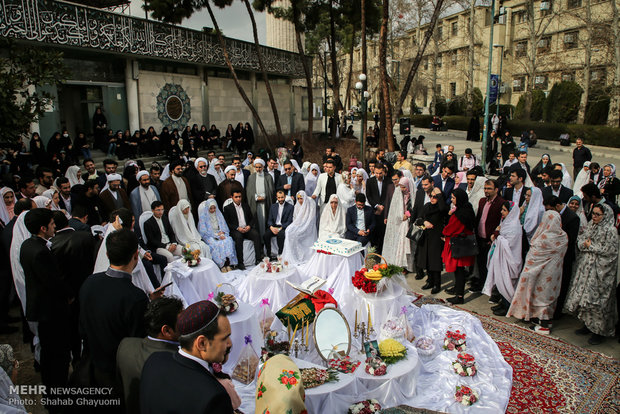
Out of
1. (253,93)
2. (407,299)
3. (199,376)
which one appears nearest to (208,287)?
(407,299)

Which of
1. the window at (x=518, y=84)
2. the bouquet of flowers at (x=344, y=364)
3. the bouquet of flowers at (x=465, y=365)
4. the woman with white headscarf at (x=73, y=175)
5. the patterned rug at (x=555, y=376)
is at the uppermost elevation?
the window at (x=518, y=84)

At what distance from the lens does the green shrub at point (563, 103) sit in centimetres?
2591

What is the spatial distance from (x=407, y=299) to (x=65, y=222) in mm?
4148

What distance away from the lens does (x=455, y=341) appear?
4922 mm

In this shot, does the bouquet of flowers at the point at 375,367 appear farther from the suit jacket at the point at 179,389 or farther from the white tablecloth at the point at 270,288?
the suit jacket at the point at 179,389

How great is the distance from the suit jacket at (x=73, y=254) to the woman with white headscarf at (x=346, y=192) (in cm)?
486

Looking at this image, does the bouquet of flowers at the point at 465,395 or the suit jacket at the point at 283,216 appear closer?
the bouquet of flowers at the point at 465,395

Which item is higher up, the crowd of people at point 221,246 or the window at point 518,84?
the window at point 518,84

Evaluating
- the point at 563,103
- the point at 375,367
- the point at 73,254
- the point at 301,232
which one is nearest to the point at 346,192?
the point at 301,232

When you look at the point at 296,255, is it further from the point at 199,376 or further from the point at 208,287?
the point at 199,376

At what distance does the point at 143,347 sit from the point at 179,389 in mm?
638

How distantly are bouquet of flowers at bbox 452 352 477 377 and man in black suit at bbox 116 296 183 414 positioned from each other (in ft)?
10.7

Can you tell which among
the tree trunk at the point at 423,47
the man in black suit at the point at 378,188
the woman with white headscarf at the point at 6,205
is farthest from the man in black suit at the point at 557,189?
the woman with white headscarf at the point at 6,205

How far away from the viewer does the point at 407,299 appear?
557cm
